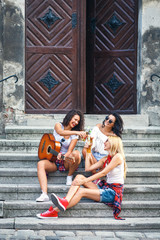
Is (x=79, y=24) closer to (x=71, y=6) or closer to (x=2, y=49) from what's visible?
(x=71, y=6)

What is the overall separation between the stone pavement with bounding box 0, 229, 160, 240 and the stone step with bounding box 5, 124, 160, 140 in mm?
2588

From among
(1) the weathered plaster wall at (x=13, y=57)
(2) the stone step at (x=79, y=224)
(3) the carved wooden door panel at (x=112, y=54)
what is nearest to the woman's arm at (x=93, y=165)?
(2) the stone step at (x=79, y=224)

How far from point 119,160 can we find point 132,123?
2.83 meters

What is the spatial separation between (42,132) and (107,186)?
7.07 feet

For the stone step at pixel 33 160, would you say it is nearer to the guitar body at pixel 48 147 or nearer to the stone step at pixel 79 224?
the guitar body at pixel 48 147

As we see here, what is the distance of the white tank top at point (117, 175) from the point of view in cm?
641

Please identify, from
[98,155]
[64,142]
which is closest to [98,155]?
[98,155]

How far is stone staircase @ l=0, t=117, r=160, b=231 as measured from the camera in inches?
237

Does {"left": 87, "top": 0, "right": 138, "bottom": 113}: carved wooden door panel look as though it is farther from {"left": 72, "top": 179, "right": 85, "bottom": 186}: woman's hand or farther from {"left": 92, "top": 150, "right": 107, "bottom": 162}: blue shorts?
{"left": 72, "top": 179, "right": 85, "bottom": 186}: woman's hand

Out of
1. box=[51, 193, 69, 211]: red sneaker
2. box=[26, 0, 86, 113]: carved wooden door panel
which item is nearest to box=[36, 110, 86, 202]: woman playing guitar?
Result: box=[51, 193, 69, 211]: red sneaker

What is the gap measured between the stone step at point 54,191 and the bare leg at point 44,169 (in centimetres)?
16

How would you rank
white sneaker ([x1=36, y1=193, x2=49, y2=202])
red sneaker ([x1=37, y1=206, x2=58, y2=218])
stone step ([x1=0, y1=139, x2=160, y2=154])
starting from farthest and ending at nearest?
1. stone step ([x1=0, y1=139, x2=160, y2=154])
2. white sneaker ([x1=36, y1=193, x2=49, y2=202])
3. red sneaker ([x1=37, y1=206, x2=58, y2=218])

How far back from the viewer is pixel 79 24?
368 inches

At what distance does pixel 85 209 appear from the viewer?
6352 millimetres
